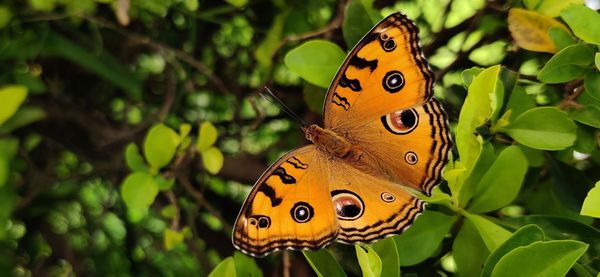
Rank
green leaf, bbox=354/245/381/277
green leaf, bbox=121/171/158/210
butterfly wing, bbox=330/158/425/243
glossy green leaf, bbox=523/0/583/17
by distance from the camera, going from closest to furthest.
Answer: green leaf, bbox=354/245/381/277
butterfly wing, bbox=330/158/425/243
glossy green leaf, bbox=523/0/583/17
green leaf, bbox=121/171/158/210

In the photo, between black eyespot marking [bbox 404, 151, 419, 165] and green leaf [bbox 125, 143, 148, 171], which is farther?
green leaf [bbox 125, 143, 148, 171]

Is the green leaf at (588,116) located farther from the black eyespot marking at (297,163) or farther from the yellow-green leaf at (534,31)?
the black eyespot marking at (297,163)

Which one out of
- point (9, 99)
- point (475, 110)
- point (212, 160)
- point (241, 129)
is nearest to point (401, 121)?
point (475, 110)

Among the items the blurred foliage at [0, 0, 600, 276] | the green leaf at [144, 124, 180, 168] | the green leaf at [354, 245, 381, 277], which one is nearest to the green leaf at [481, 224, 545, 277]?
the blurred foliage at [0, 0, 600, 276]

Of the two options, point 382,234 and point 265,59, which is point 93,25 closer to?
point 265,59

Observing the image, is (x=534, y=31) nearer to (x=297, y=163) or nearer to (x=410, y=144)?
(x=410, y=144)

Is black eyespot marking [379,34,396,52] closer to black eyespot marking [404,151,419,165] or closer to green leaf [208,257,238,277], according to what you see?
black eyespot marking [404,151,419,165]
